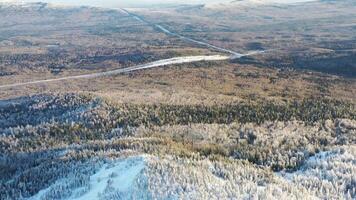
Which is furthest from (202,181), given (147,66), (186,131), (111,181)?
(147,66)

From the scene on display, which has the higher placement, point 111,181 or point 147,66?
point 111,181

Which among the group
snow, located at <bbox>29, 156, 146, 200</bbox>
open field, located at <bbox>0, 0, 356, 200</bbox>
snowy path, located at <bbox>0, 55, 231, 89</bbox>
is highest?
snow, located at <bbox>29, 156, 146, 200</bbox>

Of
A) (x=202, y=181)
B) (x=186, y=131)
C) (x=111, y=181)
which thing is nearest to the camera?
(x=202, y=181)

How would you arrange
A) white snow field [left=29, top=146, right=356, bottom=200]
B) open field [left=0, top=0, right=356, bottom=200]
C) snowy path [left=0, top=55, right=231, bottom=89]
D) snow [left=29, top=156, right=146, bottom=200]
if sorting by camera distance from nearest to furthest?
white snow field [left=29, top=146, right=356, bottom=200] < snow [left=29, top=156, right=146, bottom=200] < open field [left=0, top=0, right=356, bottom=200] < snowy path [left=0, top=55, right=231, bottom=89]

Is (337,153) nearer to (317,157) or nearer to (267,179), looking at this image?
(317,157)

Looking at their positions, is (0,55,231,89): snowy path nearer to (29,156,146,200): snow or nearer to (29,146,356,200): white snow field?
(29,156,146,200): snow

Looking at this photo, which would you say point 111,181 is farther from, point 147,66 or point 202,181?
point 147,66

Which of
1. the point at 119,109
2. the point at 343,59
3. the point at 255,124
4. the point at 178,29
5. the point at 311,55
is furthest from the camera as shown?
the point at 178,29

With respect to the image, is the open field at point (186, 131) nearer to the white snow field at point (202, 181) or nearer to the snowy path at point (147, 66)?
the white snow field at point (202, 181)

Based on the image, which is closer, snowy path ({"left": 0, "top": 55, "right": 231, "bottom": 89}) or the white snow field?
the white snow field

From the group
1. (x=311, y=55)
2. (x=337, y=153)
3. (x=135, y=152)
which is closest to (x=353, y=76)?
(x=311, y=55)

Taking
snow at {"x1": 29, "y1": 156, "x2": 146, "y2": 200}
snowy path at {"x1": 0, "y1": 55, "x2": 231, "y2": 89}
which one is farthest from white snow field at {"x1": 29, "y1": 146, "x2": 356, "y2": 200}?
snowy path at {"x1": 0, "y1": 55, "x2": 231, "y2": 89}
